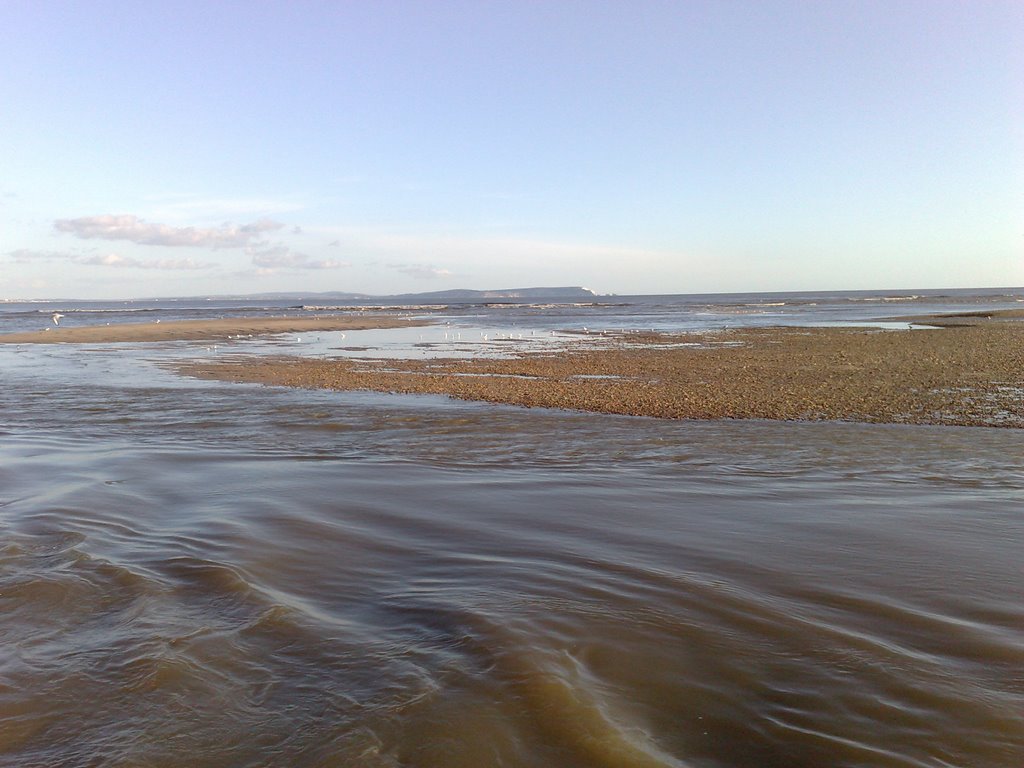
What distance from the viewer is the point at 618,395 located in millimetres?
17797

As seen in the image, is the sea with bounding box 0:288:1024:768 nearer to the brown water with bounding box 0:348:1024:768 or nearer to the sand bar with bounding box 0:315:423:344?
the brown water with bounding box 0:348:1024:768

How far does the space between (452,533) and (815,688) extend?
13.7ft

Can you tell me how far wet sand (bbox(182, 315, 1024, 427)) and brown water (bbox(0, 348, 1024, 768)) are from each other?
3.49 meters

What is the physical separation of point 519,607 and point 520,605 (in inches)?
1.7

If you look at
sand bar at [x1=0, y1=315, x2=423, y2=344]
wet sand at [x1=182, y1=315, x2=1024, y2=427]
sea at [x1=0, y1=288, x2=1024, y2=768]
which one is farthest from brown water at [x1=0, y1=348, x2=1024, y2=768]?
sand bar at [x1=0, y1=315, x2=423, y2=344]

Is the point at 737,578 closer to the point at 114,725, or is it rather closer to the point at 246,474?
the point at 114,725

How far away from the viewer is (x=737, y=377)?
2069cm

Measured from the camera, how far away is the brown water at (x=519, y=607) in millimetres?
4266

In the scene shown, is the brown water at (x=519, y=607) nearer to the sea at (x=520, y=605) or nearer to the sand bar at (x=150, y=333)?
the sea at (x=520, y=605)

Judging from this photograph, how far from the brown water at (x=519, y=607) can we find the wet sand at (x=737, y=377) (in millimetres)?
3492

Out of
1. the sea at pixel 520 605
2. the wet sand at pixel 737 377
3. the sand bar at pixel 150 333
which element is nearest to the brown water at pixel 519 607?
the sea at pixel 520 605

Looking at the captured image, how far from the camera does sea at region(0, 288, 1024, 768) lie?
4.26m

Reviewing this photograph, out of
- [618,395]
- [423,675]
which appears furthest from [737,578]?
[618,395]

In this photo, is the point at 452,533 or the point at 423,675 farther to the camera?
the point at 452,533
